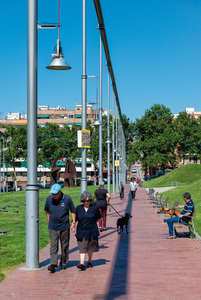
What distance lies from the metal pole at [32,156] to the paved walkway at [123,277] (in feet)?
1.52

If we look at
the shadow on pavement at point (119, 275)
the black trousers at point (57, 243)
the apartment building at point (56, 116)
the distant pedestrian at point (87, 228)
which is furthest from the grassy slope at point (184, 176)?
the apartment building at point (56, 116)

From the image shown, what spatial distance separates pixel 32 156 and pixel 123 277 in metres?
2.79

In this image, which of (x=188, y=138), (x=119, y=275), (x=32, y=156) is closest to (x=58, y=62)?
(x=32, y=156)

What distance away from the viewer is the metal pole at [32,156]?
9344mm

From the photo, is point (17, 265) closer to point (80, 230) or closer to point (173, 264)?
point (80, 230)

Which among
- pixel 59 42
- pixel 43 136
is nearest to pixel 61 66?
pixel 59 42

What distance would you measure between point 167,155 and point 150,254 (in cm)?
9062

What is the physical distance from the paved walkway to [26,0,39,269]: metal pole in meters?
0.46

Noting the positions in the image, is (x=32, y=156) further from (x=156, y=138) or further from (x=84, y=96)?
(x=156, y=138)

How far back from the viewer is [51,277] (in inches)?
336

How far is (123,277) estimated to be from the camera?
8445 millimetres

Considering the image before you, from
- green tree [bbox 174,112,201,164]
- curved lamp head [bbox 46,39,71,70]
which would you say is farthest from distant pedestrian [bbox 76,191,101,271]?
green tree [bbox 174,112,201,164]

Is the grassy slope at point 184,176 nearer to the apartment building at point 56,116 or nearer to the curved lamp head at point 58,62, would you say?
the curved lamp head at point 58,62

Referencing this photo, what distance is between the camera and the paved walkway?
285 inches
